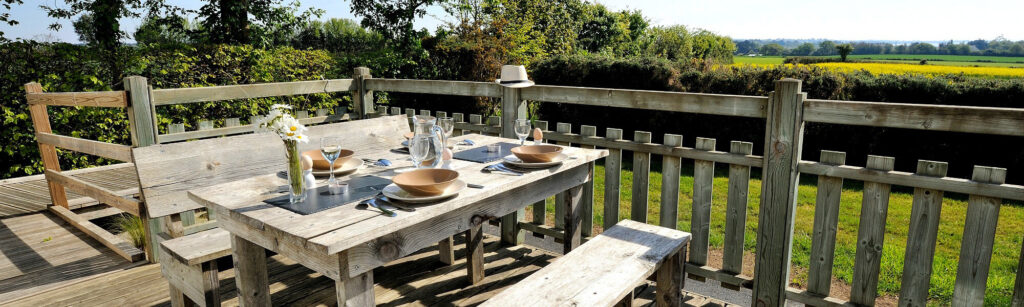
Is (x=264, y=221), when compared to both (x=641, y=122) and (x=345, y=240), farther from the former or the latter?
(x=641, y=122)

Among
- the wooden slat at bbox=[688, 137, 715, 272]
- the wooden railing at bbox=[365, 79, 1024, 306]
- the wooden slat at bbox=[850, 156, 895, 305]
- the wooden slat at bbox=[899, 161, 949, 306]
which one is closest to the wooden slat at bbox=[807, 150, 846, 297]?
the wooden railing at bbox=[365, 79, 1024, 306]

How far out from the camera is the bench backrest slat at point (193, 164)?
2840 millimetres

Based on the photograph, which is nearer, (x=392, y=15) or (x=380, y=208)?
(x=380, y=208)

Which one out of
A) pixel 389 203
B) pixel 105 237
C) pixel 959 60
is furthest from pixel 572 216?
pixel 959 60

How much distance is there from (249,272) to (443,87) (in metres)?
2.56

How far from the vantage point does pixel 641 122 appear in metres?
7.96

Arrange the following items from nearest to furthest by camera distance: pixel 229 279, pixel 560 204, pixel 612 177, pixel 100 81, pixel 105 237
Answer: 1. pixel 229 279
2. pixel 612 177
3. pixel 105 237
4. pixel 560 204
5. pixel 100 81

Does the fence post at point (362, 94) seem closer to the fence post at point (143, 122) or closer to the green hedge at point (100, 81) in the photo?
the fence post at point (143, 122)

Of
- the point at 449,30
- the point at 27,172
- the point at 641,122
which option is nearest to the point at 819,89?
the point at 641,122

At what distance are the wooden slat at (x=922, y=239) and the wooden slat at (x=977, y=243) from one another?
112mm

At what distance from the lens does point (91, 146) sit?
13.3 ft

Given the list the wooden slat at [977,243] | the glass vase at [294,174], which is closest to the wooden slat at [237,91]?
the glass vase at [294,174]

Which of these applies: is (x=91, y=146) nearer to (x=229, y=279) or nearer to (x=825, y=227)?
(x=229, y=279)

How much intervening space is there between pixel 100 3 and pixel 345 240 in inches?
410
